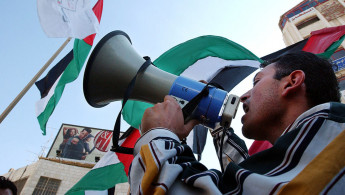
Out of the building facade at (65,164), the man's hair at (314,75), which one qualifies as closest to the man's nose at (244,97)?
the man's hair at (314,75)

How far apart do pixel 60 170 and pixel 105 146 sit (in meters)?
3.23

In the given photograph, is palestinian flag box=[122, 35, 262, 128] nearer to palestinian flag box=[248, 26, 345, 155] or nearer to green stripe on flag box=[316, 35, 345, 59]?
palestinian flag box=[248, 26, 345, 155]

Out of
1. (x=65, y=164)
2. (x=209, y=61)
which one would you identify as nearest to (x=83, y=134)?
(x=65, y=164)

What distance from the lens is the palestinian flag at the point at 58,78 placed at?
308 cm

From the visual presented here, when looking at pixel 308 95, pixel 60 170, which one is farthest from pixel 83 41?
pixel 60 170

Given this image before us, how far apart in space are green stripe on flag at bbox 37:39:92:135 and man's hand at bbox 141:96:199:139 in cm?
246

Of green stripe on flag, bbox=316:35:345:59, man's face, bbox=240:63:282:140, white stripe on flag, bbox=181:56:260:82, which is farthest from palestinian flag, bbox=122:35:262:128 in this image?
man's face, bbox=240:63:282:140

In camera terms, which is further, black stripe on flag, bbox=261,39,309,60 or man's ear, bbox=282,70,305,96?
black stripe on flag, bbox=261,39,309,60

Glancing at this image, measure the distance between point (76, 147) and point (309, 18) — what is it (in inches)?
765

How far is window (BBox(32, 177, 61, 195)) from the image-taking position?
11055 millimetres

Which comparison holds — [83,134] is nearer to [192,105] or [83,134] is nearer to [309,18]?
[192,105]

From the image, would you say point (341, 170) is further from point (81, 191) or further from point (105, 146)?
point (105, 146)

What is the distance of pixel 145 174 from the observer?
665 mm

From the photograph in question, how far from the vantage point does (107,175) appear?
2.71m
